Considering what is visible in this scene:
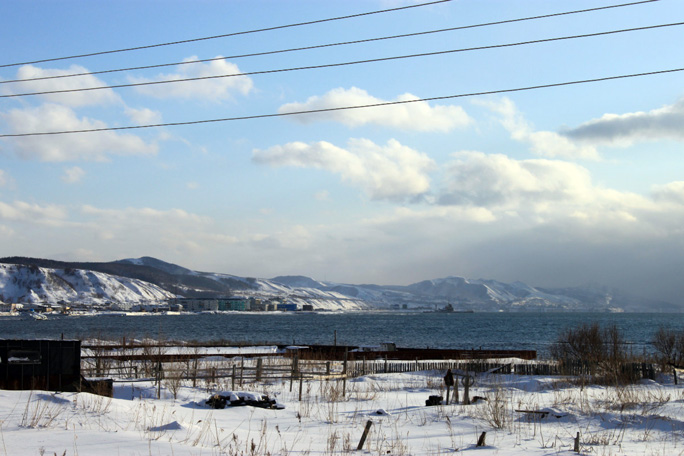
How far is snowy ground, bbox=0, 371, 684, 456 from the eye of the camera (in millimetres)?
13203

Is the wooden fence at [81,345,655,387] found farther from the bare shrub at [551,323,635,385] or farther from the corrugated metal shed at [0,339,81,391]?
the corrugated metal shed at [0,339,81,391]

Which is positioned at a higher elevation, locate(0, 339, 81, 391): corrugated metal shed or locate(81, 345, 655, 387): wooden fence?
locate(0, 339, 81, 391): corrugated metal shed

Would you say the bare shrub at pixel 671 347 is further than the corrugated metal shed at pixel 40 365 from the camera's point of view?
Yes

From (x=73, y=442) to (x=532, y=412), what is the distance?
11.7m

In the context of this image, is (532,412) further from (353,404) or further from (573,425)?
(353,404)

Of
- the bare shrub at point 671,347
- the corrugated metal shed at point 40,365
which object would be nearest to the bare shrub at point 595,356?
the bare shrub at point 671,347

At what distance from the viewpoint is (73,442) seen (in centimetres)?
1270

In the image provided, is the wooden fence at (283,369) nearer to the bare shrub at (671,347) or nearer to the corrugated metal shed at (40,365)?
the corrugated metal shed at (40,365)

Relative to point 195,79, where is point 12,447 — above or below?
below

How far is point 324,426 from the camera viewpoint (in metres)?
17.4

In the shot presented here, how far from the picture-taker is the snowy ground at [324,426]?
43.3 feet

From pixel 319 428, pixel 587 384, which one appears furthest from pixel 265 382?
pixel 587 384

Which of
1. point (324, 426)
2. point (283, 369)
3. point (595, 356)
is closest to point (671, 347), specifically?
point (595, 356)

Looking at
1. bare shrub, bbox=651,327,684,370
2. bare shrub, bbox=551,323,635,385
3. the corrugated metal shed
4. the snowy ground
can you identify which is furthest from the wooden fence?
bare shrub, bbox=651,327,684,370
